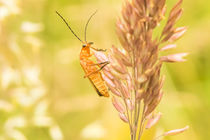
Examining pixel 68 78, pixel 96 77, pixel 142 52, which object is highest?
pixel 68 78

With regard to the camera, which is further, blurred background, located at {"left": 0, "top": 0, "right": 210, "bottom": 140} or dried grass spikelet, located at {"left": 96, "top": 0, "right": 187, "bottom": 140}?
blurred background, located at {"left": 0, "top": 0, "right": 210, "bottom": 140}

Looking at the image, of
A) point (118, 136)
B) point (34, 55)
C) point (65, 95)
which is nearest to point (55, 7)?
point (34, 55)

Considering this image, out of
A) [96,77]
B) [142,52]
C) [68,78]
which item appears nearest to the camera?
[142,52]

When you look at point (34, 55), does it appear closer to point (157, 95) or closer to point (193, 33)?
point (193, 33)

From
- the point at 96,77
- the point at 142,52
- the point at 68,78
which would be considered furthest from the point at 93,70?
the point at 68,78

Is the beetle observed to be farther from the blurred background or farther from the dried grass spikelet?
the blurred background

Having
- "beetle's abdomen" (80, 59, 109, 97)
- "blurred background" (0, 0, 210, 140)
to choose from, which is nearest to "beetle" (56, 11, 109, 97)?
"beetle's abdomen" (80, 59, 109, 97)

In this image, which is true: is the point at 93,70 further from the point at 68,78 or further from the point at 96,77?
the point at 68,78

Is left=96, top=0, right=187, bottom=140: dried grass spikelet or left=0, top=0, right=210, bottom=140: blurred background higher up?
left=0, top=0, right=210, bottom=140: blurred background

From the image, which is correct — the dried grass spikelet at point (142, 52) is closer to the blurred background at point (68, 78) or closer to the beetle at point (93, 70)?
the beetle at point (93, 70)
